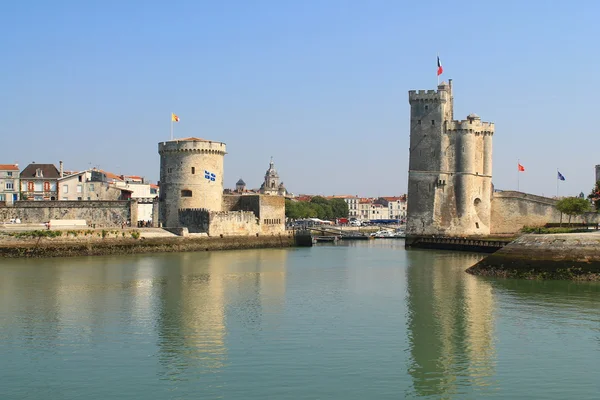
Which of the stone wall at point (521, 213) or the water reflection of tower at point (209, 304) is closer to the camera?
the water reflection of tower at point (209, 304)

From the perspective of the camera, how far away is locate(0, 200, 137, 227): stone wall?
45.1 meters

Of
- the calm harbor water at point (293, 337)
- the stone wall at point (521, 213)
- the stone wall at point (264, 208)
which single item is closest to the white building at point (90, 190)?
the stone wall at point (264, 208)

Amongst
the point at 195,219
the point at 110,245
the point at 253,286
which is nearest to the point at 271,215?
the point at 195,219

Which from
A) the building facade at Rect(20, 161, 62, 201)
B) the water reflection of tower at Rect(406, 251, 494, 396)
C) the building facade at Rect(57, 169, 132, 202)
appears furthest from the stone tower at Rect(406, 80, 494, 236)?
the building facade at Rect(20, 161, 62, 201)

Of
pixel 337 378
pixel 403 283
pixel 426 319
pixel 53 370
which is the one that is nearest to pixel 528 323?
pixel 426 319

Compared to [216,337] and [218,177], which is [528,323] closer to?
[216,337]

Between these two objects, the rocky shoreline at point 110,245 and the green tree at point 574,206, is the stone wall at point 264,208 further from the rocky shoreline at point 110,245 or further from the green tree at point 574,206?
the green tree at point 574,206

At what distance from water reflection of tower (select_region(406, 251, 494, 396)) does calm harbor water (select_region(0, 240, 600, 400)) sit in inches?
1.6

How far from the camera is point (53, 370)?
A: 536 inches

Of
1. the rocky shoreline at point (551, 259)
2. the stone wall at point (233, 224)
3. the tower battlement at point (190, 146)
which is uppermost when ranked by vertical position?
the tower battlement at point (190, 146)

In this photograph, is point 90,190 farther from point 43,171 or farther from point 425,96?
point 425,96

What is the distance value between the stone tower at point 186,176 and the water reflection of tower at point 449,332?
786 inches

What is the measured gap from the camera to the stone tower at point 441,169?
49.4 meters

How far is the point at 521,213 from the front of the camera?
168 ft
